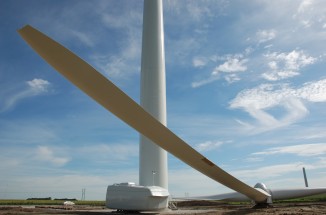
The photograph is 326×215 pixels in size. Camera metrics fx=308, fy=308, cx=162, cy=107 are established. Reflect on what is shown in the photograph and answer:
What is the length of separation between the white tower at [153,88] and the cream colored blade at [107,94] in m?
7.99

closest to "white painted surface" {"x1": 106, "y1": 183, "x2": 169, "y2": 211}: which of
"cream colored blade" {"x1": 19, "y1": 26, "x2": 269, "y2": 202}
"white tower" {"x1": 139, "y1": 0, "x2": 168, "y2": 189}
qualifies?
"white tower" {"x1": 139, "y1": 0, "x2": 168, "y2": 189}

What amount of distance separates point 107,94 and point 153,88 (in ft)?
38.8

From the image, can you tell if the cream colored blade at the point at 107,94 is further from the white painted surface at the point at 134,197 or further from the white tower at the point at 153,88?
the white tower at the point at 153,88

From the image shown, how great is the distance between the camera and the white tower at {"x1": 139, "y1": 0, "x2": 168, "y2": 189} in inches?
844

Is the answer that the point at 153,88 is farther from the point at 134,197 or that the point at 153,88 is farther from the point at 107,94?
the point at 107,94

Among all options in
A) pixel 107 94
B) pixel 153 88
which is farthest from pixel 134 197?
pixel 107 94

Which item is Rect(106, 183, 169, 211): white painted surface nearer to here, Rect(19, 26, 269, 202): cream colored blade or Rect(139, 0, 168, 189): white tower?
Rect(139, 0, 168, 189): white tower

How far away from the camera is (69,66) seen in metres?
10.2

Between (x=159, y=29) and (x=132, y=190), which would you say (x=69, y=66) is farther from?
(x=159, y=29)

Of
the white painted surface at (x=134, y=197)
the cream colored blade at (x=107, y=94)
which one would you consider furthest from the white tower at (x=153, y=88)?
the cream colored blade at (x=107, y=94)

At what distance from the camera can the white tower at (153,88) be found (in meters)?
21.4

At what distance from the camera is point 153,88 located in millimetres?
22547

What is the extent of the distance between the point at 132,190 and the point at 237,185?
21.2 ft

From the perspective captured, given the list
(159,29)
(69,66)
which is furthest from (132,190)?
(159,29)
